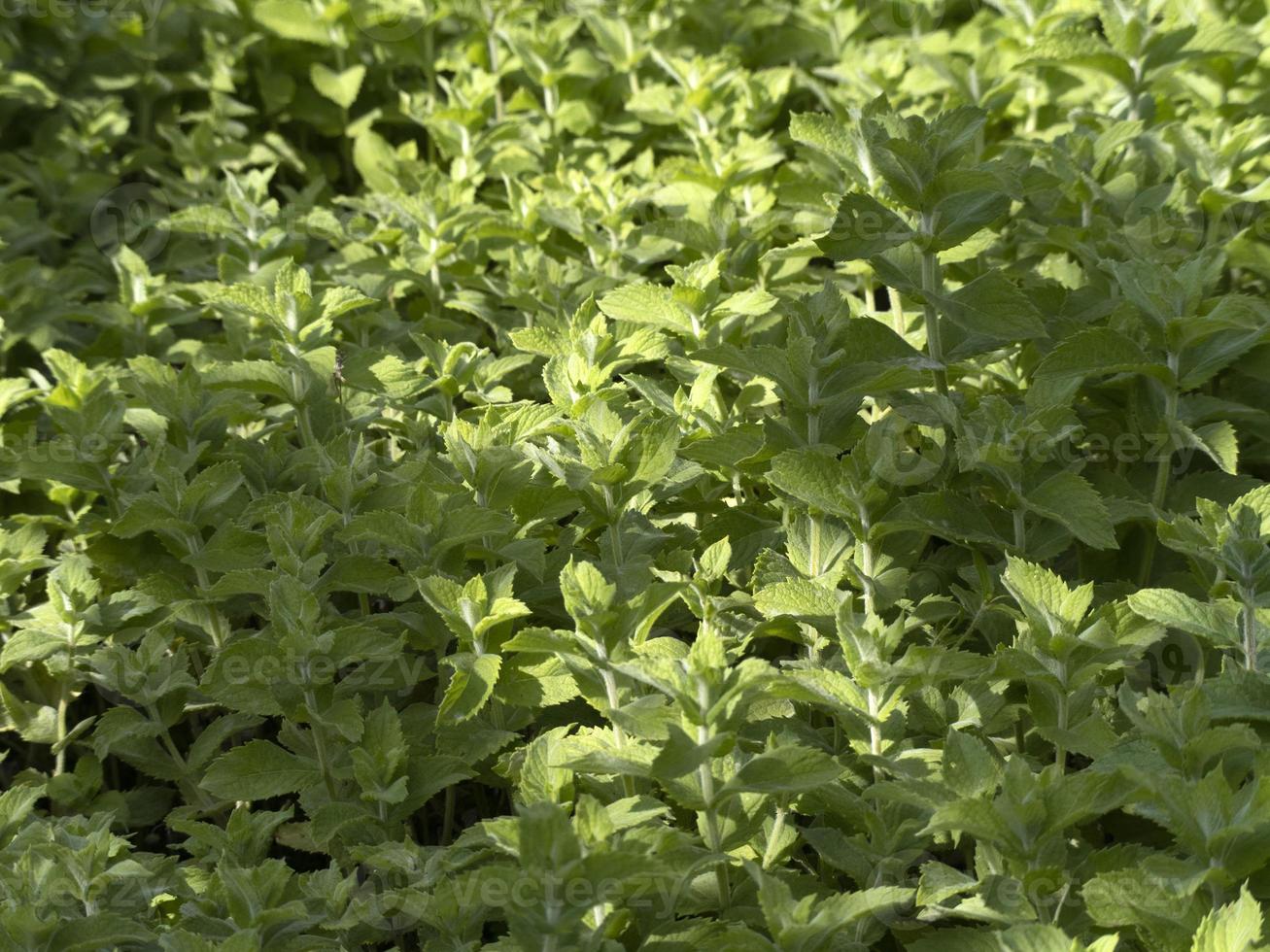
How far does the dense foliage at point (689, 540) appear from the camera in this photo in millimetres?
1958

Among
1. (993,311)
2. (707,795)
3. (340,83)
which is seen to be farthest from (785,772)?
(340,83)

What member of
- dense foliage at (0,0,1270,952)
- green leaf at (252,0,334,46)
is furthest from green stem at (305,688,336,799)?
green leaf at (252,0,334,46)

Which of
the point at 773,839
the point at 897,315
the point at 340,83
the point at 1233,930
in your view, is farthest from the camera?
the point at 340,83

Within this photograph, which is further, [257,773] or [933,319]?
[933,319]

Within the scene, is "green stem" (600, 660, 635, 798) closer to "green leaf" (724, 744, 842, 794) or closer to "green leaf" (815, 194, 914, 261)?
"green leaf" (724, 744, 842, 794)

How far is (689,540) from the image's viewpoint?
2693 millimetres

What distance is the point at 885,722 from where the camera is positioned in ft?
7.00

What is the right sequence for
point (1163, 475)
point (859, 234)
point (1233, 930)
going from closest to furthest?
point (1233, 930), point (859, 234), point (1163, 475)

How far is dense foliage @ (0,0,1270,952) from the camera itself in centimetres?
196

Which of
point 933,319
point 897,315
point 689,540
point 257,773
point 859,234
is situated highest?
point 859,234

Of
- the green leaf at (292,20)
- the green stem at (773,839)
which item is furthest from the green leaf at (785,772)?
the green leaf at (292,20)

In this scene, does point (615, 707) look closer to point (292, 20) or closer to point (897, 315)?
point (897, 315)

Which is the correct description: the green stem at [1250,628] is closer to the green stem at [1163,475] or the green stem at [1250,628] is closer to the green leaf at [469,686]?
the green stem at [1163,475]

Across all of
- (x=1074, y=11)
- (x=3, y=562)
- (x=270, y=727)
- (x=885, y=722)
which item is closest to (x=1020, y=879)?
(x=885, y=722)
